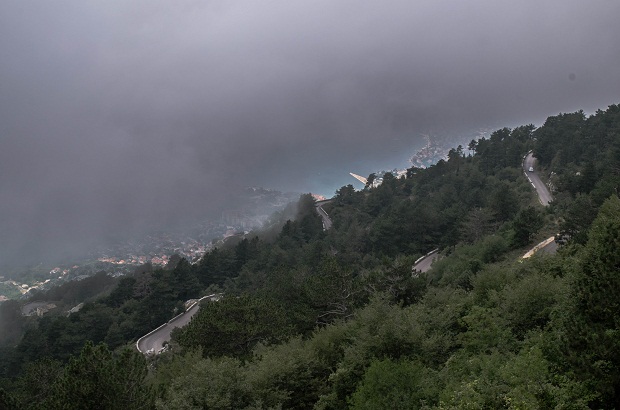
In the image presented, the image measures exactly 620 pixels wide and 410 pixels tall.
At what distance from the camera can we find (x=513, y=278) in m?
18.7

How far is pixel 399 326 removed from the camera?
46.6 feet

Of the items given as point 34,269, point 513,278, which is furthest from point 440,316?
point 34,269

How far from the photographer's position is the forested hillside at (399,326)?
30.9 ft

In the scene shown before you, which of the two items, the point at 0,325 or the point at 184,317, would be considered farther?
the point at 0,325

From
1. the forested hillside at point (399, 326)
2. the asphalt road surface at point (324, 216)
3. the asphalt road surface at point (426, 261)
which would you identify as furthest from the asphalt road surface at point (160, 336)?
the asphalt road surface at point (324, 216)

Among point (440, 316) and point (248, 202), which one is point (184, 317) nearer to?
point (440, 316)

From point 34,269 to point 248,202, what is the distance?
67.1 meters

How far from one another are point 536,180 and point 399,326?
54.4 metres

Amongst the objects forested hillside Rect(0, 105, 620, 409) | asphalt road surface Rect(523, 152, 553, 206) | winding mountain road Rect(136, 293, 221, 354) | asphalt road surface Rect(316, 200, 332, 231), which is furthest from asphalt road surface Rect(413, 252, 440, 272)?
asphalt road surface Rect(316, 200, 332, 231)

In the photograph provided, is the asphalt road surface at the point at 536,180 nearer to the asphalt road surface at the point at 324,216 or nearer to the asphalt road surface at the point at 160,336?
the asphalt road surface at the point at 324,216

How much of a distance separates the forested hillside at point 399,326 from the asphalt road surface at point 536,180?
1.35 m

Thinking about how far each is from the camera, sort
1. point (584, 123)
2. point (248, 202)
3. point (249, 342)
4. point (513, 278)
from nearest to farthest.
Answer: point (513, 278), point (249, 342), point (584, 123), point (248, 202)

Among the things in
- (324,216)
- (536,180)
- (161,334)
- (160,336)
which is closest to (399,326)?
(160,336)

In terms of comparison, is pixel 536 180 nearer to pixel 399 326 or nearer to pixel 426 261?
pixel 426 261
